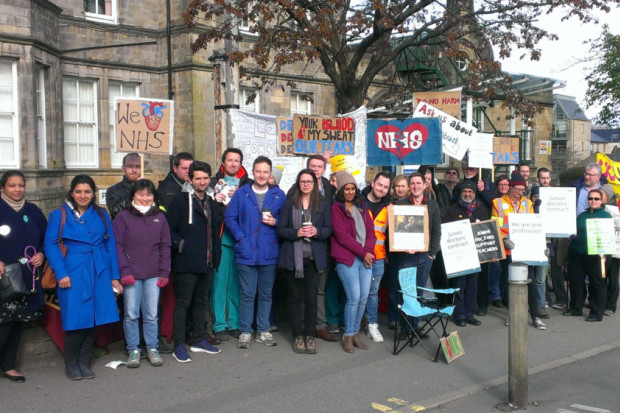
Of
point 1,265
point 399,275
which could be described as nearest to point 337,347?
point 399,275

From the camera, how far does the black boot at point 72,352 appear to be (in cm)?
570

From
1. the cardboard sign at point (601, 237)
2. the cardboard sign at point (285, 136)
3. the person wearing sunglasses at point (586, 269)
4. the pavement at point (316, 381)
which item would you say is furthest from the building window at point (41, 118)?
the cardboard sign at point (601, 237)

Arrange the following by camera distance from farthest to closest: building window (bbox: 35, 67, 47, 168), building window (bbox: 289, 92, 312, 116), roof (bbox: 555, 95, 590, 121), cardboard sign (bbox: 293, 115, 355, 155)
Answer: roof (bbox: 555, 95, 590, 121), building window (bbox: 289, 92, 312, 116), building window (bbox: 35, 67, 47, 168), cardboard sign (bbox: 293, 115, 355, 155)

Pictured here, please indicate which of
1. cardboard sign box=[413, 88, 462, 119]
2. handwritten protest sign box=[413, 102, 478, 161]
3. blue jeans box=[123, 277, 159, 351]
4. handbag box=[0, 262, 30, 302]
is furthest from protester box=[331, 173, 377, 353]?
cardboard sign box=[413, 88, 462, 119]

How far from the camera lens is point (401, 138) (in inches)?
376

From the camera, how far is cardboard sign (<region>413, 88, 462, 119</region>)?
10180 millimetres

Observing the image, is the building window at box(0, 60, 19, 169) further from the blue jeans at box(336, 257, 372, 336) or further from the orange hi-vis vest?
the blue jeans at box(336, 257, 372, 336)

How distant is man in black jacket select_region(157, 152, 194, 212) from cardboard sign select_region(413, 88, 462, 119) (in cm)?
490

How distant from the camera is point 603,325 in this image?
325 inches

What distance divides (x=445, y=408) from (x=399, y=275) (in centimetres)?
194

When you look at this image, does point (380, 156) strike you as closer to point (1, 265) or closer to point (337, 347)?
point (337, 347)

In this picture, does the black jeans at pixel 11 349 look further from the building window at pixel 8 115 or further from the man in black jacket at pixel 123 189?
the building window at pixel 8 115

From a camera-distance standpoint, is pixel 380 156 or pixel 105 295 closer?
pixel 105 295

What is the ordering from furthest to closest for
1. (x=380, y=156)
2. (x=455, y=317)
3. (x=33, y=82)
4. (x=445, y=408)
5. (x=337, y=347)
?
(x=33, y=82) < (x=380, y=156) < (x=455, y=317) < (x=337, y=347) < (x=445, y=408)
